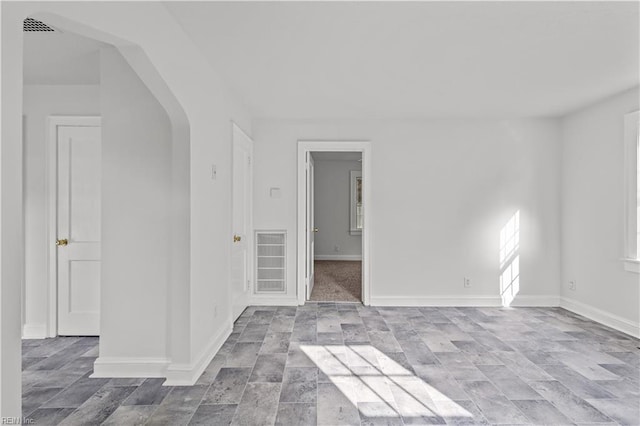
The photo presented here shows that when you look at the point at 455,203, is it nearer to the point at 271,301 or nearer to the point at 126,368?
the point at 271,301

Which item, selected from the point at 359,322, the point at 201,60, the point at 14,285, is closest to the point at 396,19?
the point at 201,60

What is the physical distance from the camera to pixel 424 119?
15.1ft

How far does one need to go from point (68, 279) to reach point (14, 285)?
8.97 ft

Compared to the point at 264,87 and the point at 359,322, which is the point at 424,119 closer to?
the point at 264,87

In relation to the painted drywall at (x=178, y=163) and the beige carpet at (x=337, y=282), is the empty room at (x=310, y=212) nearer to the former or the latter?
the painted drywall at (x=178, y=163)

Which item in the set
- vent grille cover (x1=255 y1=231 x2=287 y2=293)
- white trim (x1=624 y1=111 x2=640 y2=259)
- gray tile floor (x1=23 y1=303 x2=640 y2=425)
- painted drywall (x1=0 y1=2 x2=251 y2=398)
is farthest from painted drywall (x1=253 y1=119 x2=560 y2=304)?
painted drywall (x1=0 y1=2 x2=251 y2=398)

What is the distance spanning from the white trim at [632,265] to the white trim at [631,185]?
2.3 inches

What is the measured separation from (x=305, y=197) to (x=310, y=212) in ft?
1.26

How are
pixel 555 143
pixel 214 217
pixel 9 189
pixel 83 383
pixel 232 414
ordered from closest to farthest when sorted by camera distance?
1. pixel 9 189
2. pixel 232 414
3. pixel 83 383
4. pixel 214 217
5. pixel 555 143

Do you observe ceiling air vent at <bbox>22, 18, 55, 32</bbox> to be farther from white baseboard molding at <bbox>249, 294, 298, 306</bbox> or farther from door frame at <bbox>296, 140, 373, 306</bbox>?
white baseboard molding at <bbox>249, 294, 298, 306</bbox>

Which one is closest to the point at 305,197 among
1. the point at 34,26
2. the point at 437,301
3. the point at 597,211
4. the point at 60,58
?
the point at 437,301

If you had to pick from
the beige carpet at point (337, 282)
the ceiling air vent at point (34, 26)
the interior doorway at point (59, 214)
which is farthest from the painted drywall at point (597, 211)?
the interior doorway at point (59, 214)

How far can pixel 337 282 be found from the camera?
607cm

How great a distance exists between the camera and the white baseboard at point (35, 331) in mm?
3430
